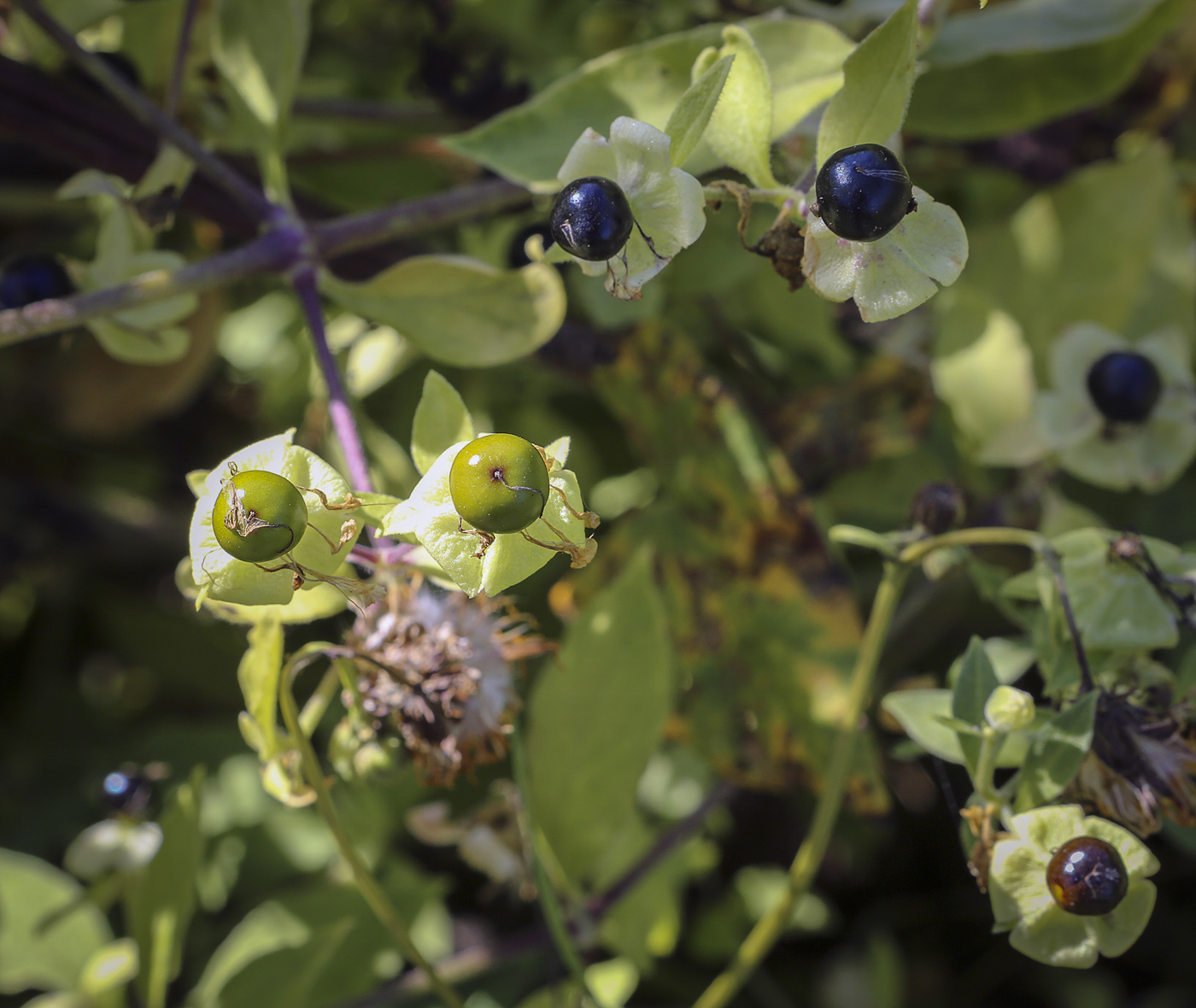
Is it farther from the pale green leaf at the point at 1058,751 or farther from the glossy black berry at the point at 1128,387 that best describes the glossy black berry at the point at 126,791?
the glossy black berry at the point at 1128,387

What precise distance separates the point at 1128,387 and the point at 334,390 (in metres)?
0.41

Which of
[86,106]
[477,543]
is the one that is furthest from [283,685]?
[86,106]

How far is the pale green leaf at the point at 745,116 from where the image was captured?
361 millimetres

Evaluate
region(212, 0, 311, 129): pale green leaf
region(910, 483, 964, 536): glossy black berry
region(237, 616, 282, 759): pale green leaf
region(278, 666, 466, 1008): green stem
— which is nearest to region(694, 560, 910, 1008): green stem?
region(910, 483, 964, 536): glossy black berry

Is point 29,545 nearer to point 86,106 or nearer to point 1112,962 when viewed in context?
point 86,106

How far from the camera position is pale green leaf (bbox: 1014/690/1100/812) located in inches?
13.8

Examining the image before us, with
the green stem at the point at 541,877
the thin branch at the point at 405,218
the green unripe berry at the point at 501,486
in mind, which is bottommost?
the green stem at the point at 541,877

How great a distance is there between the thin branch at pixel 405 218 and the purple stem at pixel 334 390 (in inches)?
0.7

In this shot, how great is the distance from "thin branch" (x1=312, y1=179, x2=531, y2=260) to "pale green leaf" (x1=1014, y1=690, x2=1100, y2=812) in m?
0.32

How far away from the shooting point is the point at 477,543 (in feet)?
0.98

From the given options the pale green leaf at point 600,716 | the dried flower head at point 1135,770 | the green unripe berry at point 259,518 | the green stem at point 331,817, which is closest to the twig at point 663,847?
the pale green leaf at point 600,716

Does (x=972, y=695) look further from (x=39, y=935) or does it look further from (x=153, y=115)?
(x=39, y=935)

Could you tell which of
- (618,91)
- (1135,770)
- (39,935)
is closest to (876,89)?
(618,91)

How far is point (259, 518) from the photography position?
291 mm
